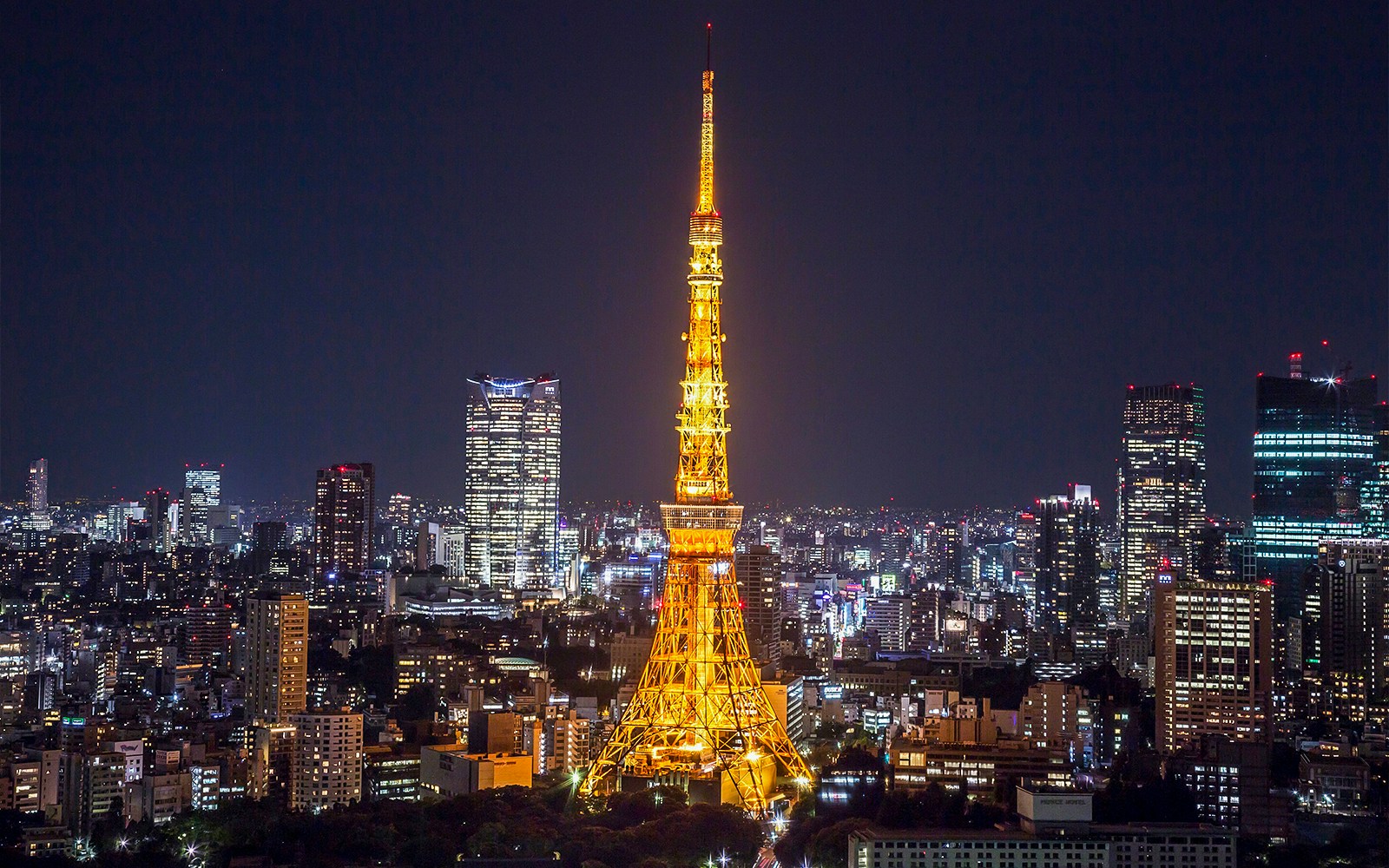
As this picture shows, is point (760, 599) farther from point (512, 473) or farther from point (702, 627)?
point (512, 473)

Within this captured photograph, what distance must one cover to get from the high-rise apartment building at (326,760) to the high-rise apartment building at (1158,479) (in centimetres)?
1718

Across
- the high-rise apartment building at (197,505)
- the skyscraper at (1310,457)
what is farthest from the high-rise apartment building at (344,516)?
the skyscraper at (1310,457)

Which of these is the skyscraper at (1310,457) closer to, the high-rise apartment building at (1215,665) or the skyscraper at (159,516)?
the high-rise apartment building at (1215,665)

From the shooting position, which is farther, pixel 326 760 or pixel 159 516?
pixel 159 516

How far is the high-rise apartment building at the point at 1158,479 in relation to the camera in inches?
1171

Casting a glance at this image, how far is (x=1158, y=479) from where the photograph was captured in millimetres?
31500

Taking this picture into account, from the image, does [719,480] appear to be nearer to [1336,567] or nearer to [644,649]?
[644,649]

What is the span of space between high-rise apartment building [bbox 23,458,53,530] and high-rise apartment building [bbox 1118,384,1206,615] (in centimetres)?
1641

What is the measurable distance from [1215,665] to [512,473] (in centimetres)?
2276

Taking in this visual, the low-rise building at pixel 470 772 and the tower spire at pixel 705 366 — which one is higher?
the tower spire at pixel 705 366

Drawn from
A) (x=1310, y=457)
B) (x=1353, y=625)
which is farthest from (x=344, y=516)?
(x=1353, y=625)

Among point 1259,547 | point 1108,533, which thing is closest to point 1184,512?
point 1108,533

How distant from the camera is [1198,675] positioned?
16.8m

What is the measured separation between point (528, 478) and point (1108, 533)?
1254 centimetres
